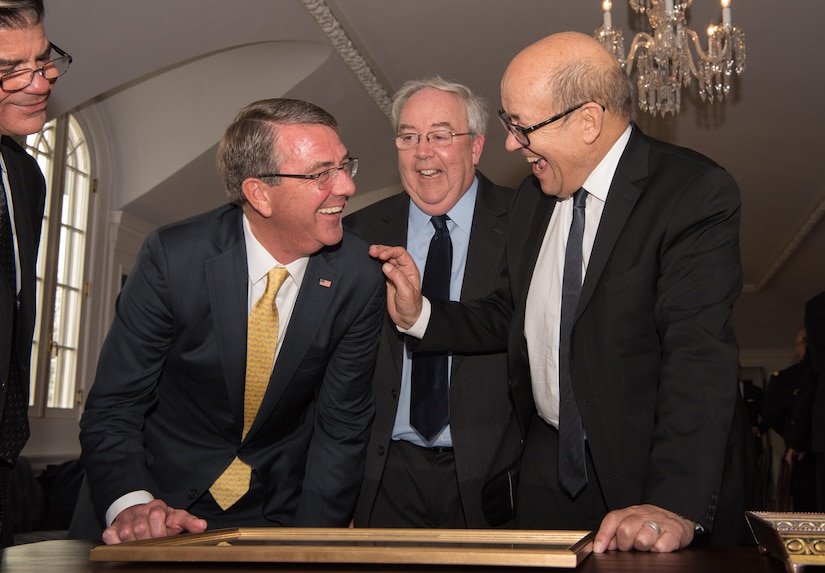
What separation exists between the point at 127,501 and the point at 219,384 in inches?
14.7

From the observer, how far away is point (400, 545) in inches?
49.3

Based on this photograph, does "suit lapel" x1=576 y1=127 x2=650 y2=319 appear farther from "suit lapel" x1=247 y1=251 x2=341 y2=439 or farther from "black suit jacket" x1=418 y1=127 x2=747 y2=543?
"suit lapel" x1=247 y1=251 x2=341 y2=439

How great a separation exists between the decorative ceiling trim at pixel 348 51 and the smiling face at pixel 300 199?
398cm

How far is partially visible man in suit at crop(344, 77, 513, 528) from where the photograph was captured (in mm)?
2623

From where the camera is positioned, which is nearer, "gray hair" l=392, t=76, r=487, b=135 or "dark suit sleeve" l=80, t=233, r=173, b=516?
"dark suit sleeve" l=80, t=233, r=173, b=516

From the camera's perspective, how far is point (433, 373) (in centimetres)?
271

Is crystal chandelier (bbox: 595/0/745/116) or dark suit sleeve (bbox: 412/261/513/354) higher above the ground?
crystal chandelier (bbox: 595/0/745/116)

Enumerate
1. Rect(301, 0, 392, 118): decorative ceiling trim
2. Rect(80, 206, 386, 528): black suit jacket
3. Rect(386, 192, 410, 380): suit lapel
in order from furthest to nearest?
Rect(301, 0, 392, 118): decorative ceiling trim < Rect(386, 192, 410, 380): suit lapel < Rect(80, 206, 386, 528): black suit jacket

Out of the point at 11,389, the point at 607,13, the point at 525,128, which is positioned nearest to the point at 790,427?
the point at 607,13

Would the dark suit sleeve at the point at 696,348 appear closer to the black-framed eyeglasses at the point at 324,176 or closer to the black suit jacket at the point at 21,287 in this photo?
the black-framed eyeglasses at the point at 324,176

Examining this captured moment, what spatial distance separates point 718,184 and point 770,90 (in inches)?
275

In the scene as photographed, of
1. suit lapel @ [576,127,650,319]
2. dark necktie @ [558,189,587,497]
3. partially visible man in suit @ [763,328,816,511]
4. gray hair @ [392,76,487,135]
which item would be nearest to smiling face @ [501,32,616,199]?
suit lapel @ [576,127,650,319]

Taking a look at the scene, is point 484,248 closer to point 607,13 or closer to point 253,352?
point 253,352

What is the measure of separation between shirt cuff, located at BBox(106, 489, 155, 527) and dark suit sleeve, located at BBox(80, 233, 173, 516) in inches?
3.8
